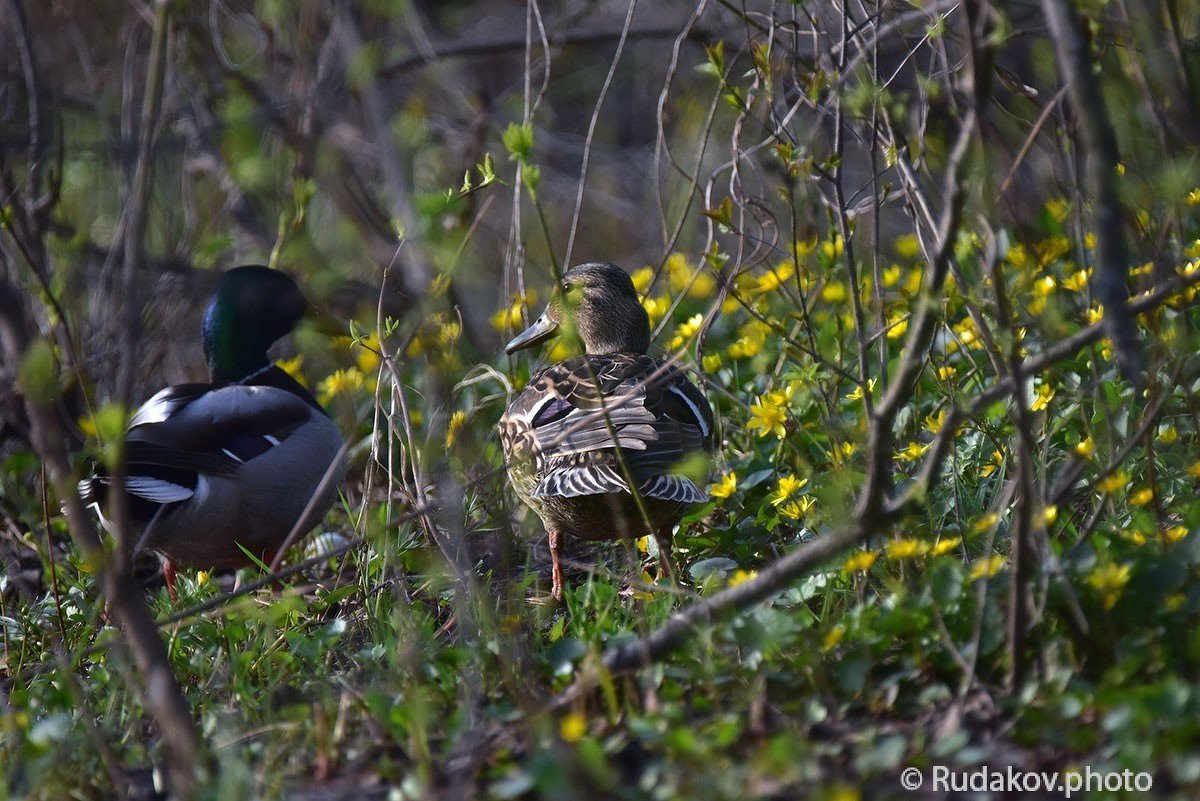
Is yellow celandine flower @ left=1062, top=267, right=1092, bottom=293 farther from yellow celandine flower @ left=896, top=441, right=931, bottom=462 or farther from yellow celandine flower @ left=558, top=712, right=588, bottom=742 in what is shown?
yellow celandine flower @ left=558, top=712, right=588, bottom=742

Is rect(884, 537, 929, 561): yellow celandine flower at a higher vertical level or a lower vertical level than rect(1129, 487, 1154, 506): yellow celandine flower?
higher

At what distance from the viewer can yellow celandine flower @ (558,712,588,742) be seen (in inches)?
103

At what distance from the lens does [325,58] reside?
7.25m

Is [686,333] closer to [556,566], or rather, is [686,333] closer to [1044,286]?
[556,566]

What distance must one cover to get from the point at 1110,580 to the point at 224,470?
3659 mm

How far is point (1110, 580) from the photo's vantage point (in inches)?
110

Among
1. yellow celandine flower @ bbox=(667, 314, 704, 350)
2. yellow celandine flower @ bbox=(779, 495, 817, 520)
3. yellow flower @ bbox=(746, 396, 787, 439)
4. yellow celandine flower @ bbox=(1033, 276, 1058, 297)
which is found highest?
yellow celandine flower @ bbox=(1033, 276, 1058, 297)

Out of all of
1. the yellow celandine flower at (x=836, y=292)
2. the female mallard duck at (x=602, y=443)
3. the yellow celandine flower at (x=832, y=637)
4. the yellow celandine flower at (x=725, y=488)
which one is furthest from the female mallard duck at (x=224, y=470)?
the yellow celandine flower at (x=832, y=637)

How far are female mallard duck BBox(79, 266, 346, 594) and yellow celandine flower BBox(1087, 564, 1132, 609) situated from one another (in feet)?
9.52

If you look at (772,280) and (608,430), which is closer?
(608,430)

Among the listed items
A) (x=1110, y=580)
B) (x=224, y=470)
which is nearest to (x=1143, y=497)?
(x=1110, y=580)

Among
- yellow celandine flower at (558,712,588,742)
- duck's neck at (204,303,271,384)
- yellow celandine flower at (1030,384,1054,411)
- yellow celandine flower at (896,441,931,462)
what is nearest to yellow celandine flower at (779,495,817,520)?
yellow celandine flower at (896,441,931,462)

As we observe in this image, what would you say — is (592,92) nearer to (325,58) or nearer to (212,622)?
(325,58)

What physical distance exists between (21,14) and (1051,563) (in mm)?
4001
